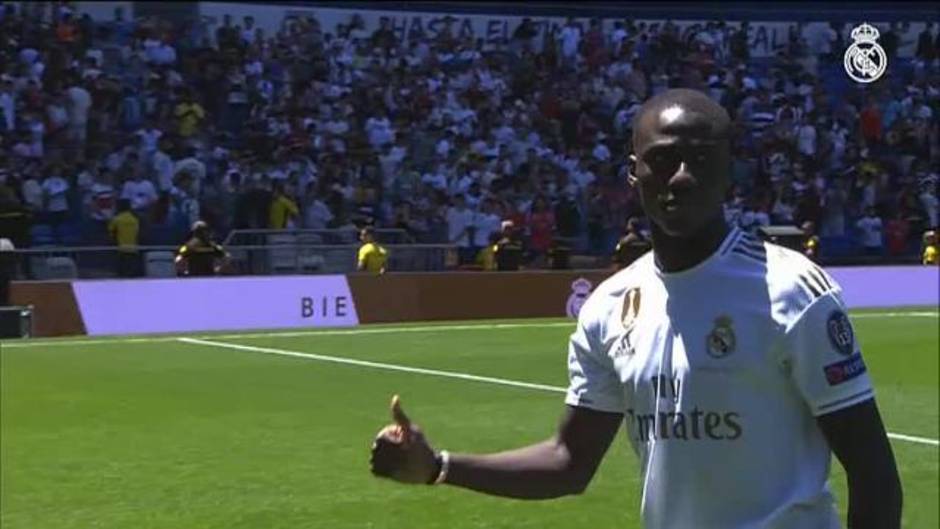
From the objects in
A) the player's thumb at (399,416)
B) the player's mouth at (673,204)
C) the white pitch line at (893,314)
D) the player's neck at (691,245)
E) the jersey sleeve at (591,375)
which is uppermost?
the player's mouth at (673,204)

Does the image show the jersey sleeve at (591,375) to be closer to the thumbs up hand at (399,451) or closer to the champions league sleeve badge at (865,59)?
the thumbs up hand at (399,451)

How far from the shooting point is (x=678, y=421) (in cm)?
318

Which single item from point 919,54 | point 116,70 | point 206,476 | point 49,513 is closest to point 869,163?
point 919,54

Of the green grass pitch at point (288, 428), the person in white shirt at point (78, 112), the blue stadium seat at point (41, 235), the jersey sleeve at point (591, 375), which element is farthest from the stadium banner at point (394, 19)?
the jersey sleeve at point (591, 375)

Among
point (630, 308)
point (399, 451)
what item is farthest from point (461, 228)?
point (630, 308)

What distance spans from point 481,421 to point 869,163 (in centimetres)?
580

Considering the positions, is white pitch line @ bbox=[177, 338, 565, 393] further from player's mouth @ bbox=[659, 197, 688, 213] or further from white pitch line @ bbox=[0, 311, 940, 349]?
player's mouth @ bbox=[659, 197, 688, 213]

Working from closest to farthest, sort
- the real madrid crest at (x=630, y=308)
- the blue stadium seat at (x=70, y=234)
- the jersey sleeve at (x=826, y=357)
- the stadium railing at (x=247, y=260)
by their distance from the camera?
the jersey sleeve at (x=826, y=357) < the real madrid crest at (x=630, y=308) < the stadium railing at (x=247, y=260) < the blue stadium seat at (x=70, y=234)

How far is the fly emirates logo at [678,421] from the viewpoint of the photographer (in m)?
3.12

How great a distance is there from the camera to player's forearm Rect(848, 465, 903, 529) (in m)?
3.07

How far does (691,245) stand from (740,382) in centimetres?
29

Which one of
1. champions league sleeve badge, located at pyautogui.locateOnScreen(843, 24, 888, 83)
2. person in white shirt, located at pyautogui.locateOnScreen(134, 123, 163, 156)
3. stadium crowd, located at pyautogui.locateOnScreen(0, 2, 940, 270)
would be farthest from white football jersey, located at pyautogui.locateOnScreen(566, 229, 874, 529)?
person in white shirt, located at pyautogui.locateOnScreen(134, 123, 163, 156)

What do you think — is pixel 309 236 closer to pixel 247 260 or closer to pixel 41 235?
pixel 247 260

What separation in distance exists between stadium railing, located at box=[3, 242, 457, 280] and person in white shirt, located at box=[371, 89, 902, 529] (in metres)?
18.8
